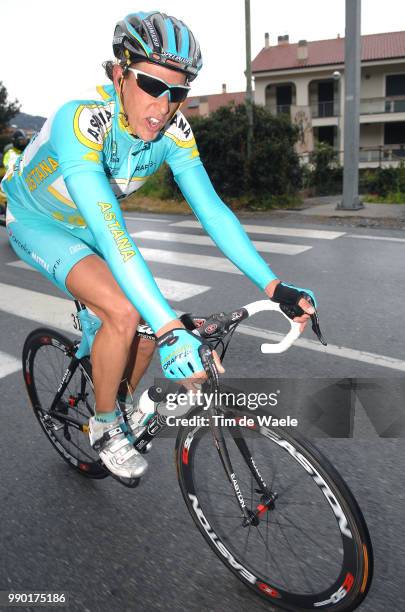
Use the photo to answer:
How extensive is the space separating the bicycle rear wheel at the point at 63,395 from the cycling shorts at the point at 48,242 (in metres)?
0.51

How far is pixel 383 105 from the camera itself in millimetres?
39875

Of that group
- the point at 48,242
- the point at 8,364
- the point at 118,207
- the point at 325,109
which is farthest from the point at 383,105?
the point at 118,207

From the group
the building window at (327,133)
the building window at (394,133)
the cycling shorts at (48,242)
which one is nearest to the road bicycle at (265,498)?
the cycling shorts at (48,242)

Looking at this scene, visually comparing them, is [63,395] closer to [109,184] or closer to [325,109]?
[109,184]

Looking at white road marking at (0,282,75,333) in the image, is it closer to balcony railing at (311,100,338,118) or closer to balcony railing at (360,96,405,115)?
balcony railing at (360,96,405,115)

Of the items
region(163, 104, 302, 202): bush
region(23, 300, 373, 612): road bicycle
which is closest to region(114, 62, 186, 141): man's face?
region(23, 300, 373, 612): road bicycle

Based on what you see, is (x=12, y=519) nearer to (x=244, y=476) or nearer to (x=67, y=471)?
(x=67, y=471)

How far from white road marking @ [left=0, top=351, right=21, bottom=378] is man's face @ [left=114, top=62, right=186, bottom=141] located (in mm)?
2882

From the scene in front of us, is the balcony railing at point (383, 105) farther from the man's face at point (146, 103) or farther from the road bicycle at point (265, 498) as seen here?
the road bicycle at point (265, 498)

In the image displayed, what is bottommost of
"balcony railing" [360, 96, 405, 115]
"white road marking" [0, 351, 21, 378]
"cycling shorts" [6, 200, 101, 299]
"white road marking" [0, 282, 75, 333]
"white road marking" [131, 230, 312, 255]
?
"white road marking" [0, 351, 21, 378]

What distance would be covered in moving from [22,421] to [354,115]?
10.5 metres

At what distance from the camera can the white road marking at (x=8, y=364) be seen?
15.0 feet

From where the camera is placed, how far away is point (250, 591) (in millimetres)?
2359

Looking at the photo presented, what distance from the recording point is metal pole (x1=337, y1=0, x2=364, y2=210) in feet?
36.7
